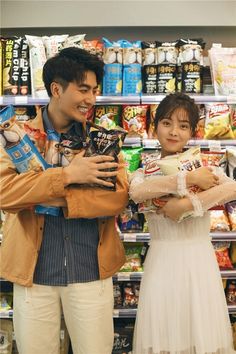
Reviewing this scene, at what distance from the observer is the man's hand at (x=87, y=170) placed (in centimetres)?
157

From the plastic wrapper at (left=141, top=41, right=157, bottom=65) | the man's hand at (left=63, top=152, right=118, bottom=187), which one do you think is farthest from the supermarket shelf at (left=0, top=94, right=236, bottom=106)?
the man's hand at (left=63, top=152, right=118, bottom=187)

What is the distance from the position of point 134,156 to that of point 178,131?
120 centimetres

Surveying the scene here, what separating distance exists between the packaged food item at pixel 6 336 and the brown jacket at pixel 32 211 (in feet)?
4.35

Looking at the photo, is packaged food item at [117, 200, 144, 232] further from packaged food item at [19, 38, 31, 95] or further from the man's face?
the man's face

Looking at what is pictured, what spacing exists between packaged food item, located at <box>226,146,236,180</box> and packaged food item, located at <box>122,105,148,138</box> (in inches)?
24.7

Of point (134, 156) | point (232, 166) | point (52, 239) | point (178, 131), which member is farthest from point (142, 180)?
point (232, 166)

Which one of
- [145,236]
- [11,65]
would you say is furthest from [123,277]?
[11,65]

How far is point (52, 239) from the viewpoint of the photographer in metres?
1.72

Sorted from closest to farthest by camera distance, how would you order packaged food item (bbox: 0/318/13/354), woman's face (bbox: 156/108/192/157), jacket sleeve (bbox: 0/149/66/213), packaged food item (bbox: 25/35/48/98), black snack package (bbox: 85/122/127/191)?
jacket sleeve (bbox: 0/149/66/213), black snack package (bbox: 85/122/127/191), woman's face (bbox: 156/108/192/157), packaged food item (bbox: 0/318/13/354), packaged food item (bbox: 25/35/48/98)

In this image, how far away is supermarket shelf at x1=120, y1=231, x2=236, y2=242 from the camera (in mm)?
2803

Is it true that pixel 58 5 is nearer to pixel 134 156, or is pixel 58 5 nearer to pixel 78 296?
pixel 134 156

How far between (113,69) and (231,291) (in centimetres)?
188

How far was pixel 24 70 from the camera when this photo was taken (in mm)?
2967

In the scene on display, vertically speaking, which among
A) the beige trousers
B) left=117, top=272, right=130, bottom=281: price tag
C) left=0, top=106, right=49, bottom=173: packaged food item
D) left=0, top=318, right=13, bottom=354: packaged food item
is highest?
left=0, top=106, right=49, bottom=173: packaged food item
